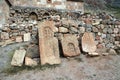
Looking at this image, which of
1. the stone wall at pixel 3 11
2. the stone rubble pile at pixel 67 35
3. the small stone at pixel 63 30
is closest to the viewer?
the stone rubble pile at pixel 67 35

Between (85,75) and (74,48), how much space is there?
4.89ft

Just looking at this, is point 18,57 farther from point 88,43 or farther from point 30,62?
point 88,43

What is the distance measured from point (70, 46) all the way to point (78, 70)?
1193mm

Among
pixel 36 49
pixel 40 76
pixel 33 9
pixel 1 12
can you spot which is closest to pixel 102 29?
pixel 36 49

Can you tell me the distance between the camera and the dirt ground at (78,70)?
7414mm

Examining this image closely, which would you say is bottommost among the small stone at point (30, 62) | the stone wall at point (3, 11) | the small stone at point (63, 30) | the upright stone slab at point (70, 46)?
the small stone at point (30, 62)

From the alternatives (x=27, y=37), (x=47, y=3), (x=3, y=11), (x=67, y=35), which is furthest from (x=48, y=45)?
(x=47, y=3)

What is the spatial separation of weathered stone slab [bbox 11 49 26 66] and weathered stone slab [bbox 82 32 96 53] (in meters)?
2.09

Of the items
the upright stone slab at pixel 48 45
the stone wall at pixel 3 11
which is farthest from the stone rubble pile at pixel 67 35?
the stone wall at pixel 3 11

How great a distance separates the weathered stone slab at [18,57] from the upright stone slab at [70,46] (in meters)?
1.37

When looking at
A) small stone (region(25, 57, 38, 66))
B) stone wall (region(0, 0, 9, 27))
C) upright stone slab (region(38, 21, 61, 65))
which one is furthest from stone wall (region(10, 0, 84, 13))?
small stone (region(25, 57, 38, 66))

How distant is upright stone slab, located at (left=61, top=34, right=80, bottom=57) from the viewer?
8656 millimetres

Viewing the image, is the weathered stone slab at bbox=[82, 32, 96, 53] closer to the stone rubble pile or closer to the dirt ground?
the stone rubble pile

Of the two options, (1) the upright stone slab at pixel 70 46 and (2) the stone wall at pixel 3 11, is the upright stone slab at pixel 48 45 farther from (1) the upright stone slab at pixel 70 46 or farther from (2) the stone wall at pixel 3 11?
(2) the stone wall at pixel 3 11
